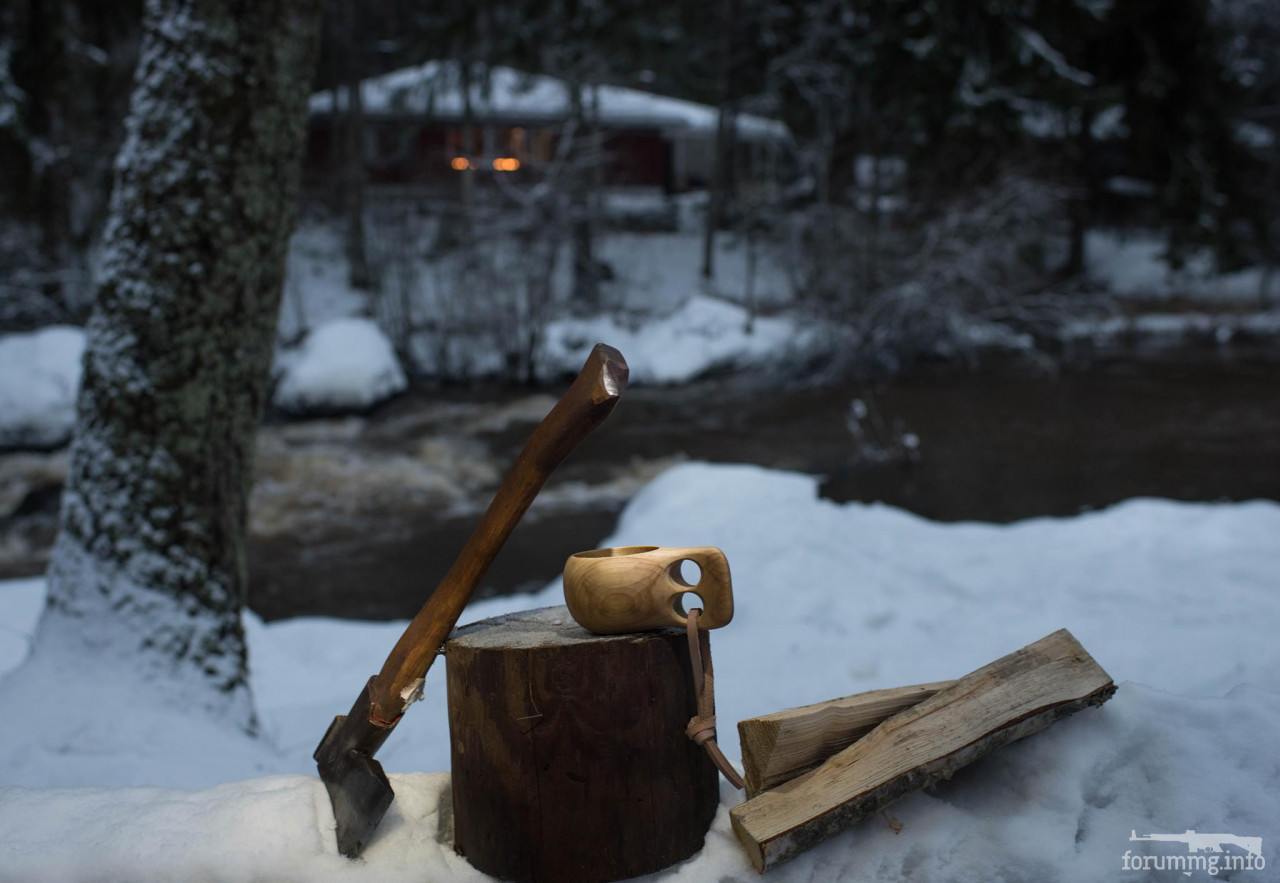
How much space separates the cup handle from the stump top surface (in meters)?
0.07

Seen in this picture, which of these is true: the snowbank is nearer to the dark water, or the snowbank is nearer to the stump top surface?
the dark water

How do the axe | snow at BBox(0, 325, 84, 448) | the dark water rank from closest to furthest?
the axe → the dark water → snow at BBox(0, 325, 84, 448)

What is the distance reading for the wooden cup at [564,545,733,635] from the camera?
1.99 m

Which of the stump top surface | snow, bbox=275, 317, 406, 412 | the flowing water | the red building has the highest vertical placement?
the red building

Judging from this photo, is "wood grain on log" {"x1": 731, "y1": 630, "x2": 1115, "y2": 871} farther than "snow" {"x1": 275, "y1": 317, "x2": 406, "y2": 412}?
No

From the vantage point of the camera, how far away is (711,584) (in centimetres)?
206

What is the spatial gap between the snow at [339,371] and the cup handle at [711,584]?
42.3ft

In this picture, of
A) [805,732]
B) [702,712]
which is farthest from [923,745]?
[702,712]

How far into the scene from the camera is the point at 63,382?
12328 millimetres

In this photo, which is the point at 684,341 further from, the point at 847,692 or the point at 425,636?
the point at 425,636

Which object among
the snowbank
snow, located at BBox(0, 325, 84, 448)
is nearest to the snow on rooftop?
the snowbank

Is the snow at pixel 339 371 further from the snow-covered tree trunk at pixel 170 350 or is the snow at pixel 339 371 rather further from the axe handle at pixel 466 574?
the axe handle at pixel 466 574
